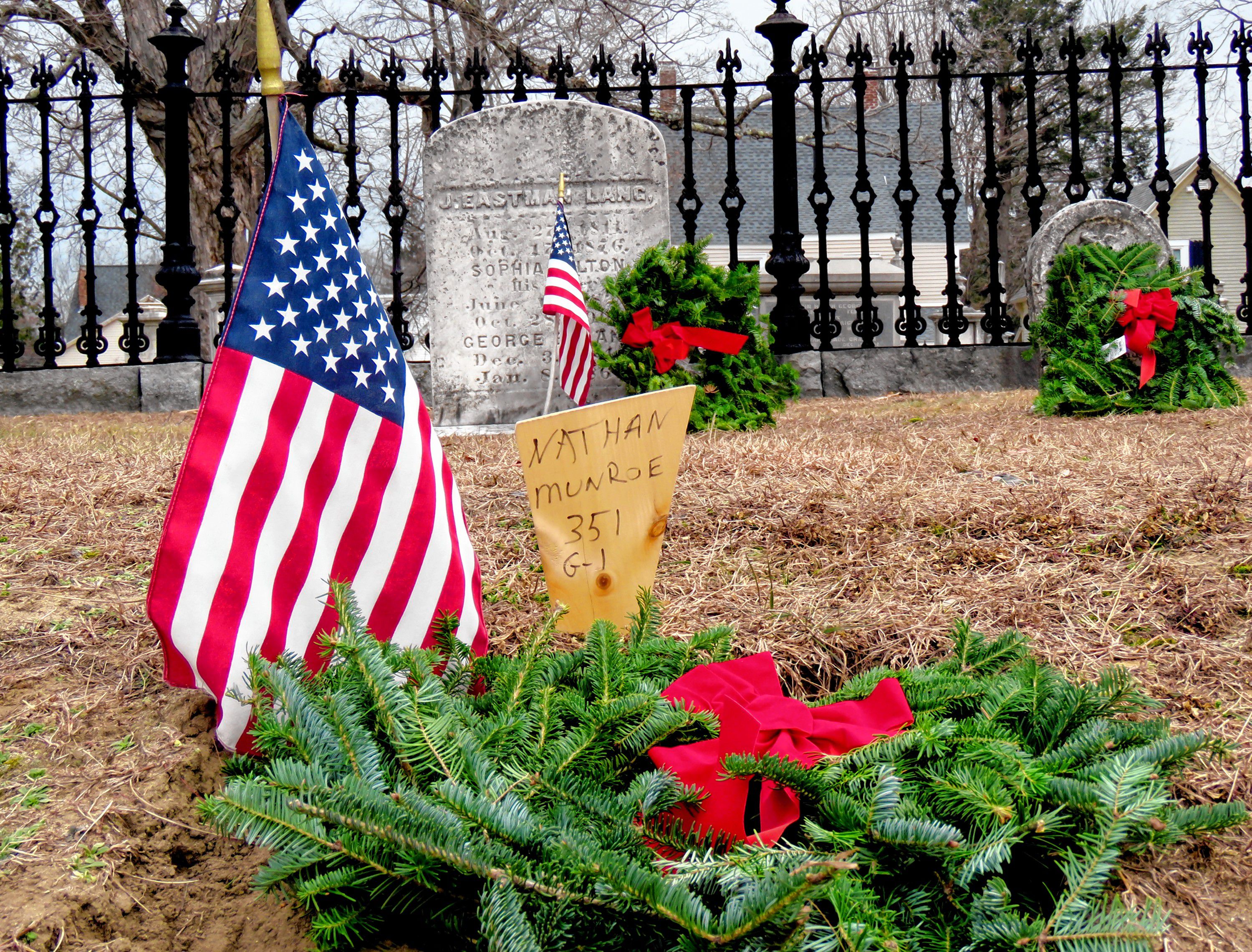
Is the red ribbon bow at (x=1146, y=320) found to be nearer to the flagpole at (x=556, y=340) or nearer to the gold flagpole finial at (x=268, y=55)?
the flagpole at (x=556, y=340)

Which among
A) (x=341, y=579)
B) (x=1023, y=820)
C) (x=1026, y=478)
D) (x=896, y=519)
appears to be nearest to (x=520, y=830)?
(x=1023, y=820)

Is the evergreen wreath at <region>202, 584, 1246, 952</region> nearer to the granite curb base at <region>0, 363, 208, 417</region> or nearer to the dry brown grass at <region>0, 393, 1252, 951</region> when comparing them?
the dry brown grass at <region>0, 393, 1252, 951</region>

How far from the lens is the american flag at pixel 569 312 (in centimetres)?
565

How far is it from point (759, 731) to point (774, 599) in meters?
1.00

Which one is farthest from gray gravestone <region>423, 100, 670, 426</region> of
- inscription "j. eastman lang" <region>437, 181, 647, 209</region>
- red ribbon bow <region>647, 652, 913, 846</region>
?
red ribbon bow <region>647, 652, 913, 846</region>

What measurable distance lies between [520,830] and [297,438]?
37.0 inches

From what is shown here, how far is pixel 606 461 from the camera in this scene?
2.25 metres

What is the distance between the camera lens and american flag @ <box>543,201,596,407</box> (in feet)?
18.5

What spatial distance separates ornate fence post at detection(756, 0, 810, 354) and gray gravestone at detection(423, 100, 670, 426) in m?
2.02

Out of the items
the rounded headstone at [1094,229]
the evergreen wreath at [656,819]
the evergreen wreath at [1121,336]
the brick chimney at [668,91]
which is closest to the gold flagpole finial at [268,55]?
the evergreen wreath at [656,819]

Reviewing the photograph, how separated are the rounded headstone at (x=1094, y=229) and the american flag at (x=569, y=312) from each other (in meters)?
3.18

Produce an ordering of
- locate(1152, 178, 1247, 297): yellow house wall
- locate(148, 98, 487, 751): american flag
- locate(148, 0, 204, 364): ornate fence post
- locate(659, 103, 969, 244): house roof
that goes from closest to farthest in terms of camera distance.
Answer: locate(148, 98, 487, 751): american flag < locate(148, 0, 204, 364): ornate fence post < locate(659, 103, 969, 244): house roof < locate(1152, 178, 1247, 297): yellow house wall

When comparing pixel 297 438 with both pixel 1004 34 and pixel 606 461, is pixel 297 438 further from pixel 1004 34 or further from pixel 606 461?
pixel 1004 34

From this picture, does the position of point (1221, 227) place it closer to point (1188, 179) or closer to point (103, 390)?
point (1188, 179)
